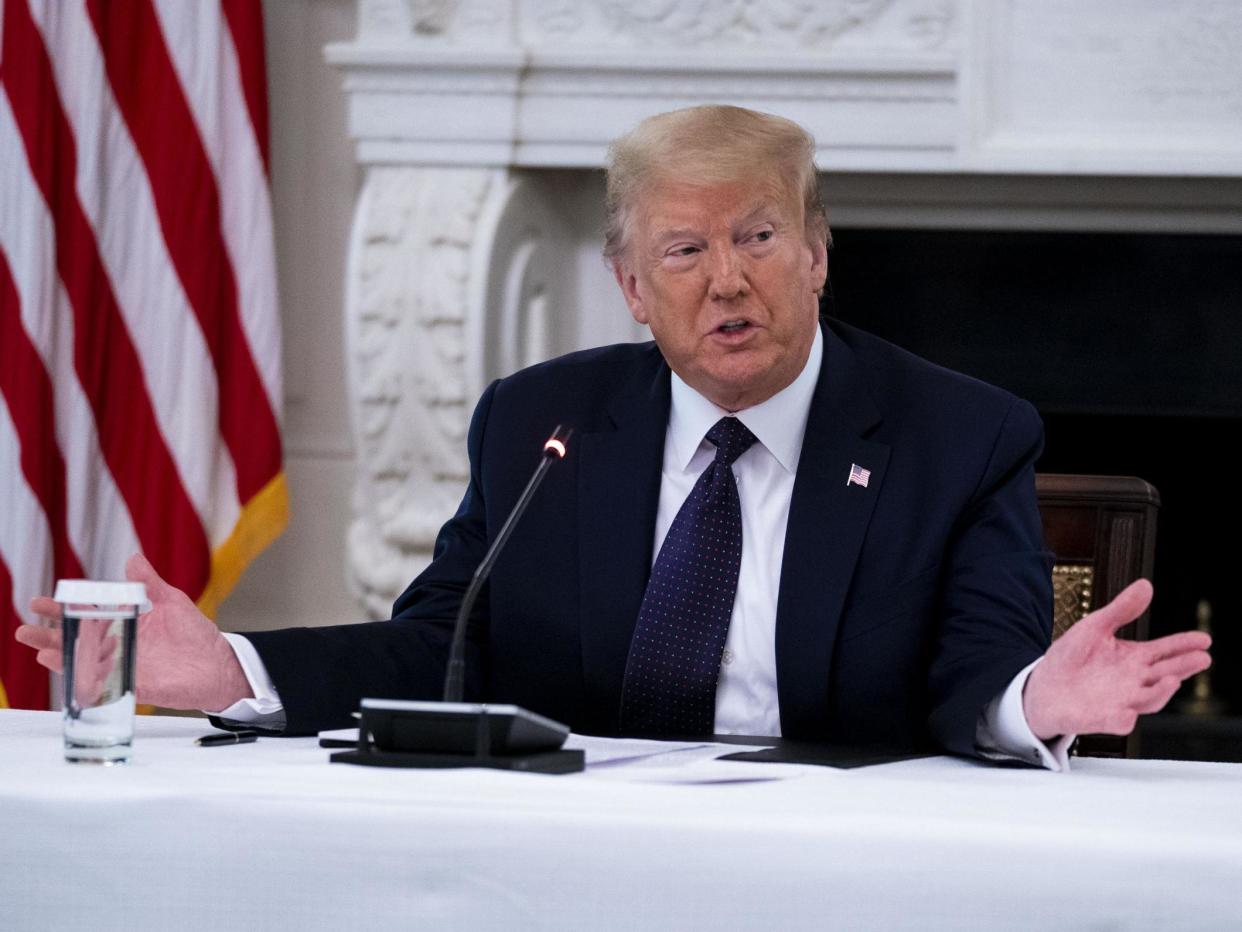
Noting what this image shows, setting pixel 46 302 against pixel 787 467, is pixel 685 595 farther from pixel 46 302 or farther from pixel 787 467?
pixel 46 302

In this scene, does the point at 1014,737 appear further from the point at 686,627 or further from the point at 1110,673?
the point at 686,627

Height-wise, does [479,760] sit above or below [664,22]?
below

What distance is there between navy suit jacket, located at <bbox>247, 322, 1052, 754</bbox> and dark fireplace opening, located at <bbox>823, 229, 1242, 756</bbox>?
5.55 feet

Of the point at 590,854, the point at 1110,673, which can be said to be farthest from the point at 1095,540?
the point at 590,854

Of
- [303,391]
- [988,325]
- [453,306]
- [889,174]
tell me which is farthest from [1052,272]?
[303,391]

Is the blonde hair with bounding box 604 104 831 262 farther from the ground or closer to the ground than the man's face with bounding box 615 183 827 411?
farther from the ground

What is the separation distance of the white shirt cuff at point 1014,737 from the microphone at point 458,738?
373 mm

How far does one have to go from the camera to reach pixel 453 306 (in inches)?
130

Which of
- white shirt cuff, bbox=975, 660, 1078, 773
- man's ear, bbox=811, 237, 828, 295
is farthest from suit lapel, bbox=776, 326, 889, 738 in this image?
white shirt cuff, bbox=975, 660, 1078, 773

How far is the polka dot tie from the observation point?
1.69 meters

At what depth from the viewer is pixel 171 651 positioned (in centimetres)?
151

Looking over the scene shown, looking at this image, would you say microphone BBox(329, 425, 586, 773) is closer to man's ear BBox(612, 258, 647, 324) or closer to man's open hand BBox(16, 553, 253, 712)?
man's open hand BBox(16, 553, 253, 712)

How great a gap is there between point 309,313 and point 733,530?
206 centimetres

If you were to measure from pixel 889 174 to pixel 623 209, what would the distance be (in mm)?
1734
